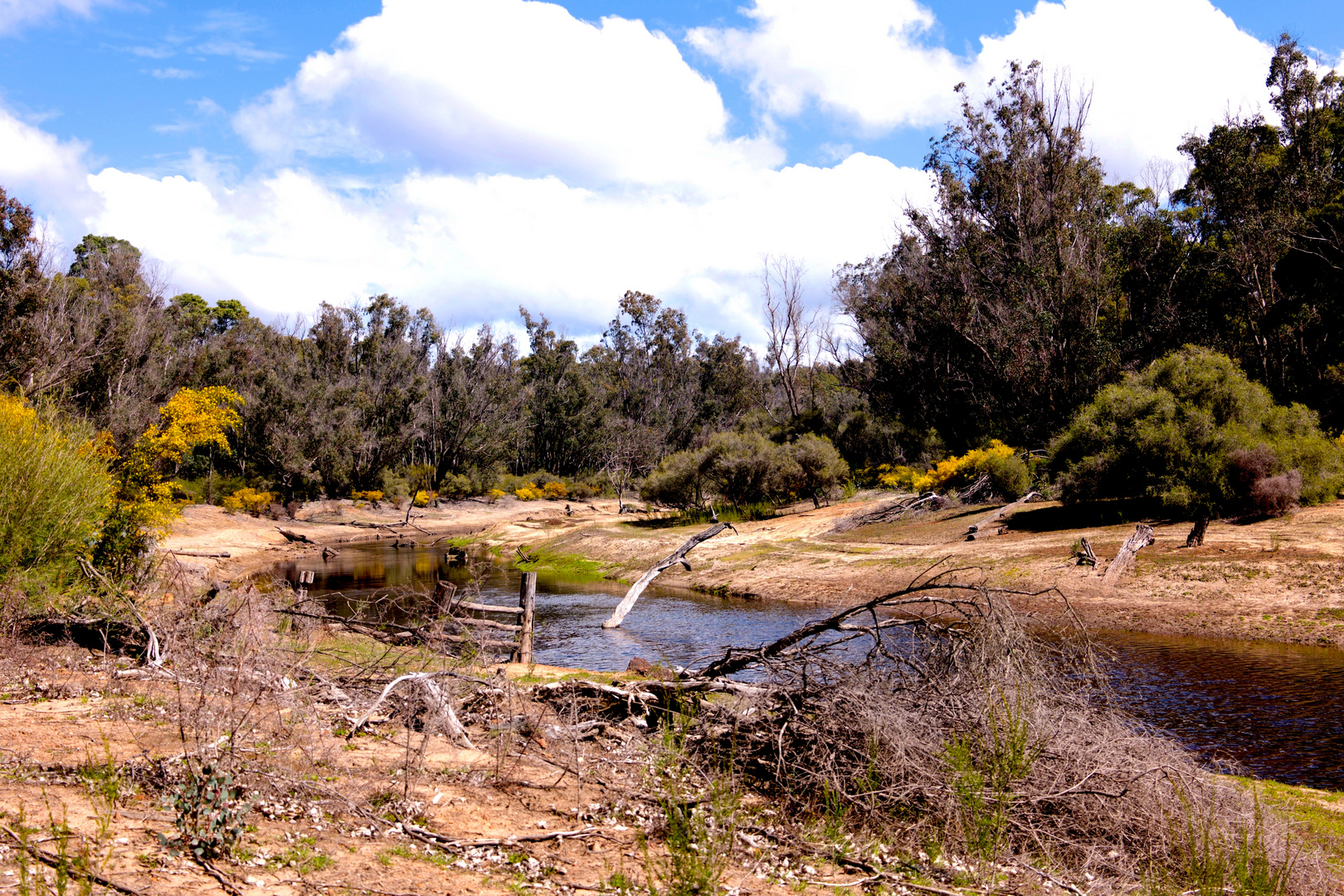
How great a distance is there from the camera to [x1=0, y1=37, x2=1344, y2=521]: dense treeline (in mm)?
32281

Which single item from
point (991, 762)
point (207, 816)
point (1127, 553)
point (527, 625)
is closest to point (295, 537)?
point (527, 625)

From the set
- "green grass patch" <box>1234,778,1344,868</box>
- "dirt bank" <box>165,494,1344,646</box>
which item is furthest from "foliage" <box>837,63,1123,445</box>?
"green grass patch" <box>1234,778,1344,868</box>

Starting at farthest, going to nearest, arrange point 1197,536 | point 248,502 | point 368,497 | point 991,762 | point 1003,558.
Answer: point 368,497, point 248,502, point 1003,558, point 1197,536, point 991,762

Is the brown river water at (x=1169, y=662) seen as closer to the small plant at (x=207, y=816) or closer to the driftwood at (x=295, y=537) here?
the small plant at (x=207, y=816)

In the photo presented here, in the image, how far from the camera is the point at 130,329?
39.3m

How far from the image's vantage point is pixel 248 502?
155ft

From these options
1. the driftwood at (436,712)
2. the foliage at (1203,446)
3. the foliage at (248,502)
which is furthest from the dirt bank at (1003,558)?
the driftwood at (436,712)

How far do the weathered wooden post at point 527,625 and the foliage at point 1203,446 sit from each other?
16584mm

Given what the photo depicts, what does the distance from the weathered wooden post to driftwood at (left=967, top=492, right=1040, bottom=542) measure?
1521 cm

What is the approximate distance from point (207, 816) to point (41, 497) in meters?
8.06

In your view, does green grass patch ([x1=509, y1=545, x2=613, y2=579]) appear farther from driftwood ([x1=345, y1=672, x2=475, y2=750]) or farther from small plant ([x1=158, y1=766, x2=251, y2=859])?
small plant ([x1=158, y1=766, x2=251, y2=859])

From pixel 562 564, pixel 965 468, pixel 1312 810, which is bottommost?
pixel 562 564

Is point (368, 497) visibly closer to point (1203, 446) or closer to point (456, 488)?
point (456, 488)

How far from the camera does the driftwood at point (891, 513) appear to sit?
3103 centimetres
